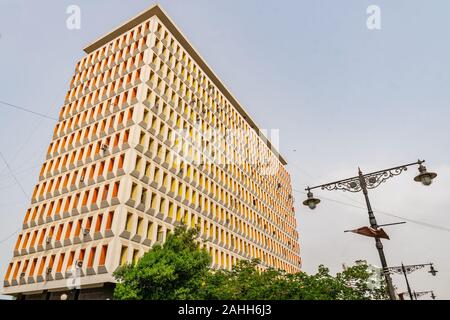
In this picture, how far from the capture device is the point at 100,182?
33.4 meters

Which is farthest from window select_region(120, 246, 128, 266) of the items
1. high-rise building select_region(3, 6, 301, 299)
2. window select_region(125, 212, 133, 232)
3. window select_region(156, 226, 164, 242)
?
window select_region(156, 226, 164, 242)

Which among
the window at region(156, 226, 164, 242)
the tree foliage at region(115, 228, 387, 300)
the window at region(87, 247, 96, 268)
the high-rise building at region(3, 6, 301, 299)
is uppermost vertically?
the high-rise building at region(3, 6, 301, 299)

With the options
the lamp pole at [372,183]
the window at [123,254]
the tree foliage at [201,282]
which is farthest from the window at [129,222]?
the lamp pole at [372,183]

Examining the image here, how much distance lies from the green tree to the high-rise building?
6724 mm

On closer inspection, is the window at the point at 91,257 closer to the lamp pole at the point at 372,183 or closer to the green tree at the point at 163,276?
the green tree at the point at 163,276

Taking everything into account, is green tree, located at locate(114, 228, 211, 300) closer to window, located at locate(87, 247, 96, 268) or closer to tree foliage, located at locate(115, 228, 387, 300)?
tree foliage, located at locate(115, 228, 387, 300)

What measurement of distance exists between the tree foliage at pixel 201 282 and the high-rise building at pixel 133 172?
7535 mm

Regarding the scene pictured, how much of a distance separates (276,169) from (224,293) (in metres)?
57.8

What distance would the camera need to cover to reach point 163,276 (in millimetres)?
19094

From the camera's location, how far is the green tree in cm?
1916

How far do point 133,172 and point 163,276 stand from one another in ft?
50.9

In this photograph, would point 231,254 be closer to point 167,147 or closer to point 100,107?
point 167,147

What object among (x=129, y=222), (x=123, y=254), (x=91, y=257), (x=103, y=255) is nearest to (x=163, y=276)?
(x=123, y=254)

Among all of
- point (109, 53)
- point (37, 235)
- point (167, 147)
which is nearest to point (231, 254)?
point (167, 147)
